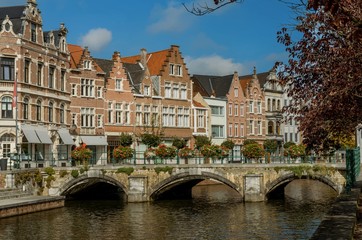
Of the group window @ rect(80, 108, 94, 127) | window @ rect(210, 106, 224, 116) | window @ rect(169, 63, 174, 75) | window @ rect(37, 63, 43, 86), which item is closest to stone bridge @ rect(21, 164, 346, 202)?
window @ rect(37, 63, 43, 86)

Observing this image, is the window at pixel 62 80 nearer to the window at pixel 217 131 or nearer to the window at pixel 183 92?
the window at pixel 183 92

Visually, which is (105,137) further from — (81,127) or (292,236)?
(292,236)

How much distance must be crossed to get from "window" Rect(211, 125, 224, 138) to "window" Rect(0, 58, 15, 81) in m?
26.6

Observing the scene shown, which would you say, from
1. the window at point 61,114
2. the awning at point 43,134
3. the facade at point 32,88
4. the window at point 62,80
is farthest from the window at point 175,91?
the awning at point 43,134

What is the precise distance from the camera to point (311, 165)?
34.8m

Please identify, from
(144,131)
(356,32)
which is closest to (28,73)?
(144,131)

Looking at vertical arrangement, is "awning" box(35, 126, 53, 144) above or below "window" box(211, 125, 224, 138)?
below

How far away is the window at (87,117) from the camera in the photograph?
48.3 meters

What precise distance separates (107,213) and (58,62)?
17.8 meters

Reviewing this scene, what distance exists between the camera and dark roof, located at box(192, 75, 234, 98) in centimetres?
6380

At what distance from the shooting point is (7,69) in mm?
40094

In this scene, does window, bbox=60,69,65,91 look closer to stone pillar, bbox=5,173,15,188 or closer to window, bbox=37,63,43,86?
window, bbox=37,63,43,86

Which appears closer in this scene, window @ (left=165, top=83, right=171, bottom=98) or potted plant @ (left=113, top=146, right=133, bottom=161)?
potted plant @ (left=113, top=146, right=133, bottom=161)

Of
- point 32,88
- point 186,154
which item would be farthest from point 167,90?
point 186,154
